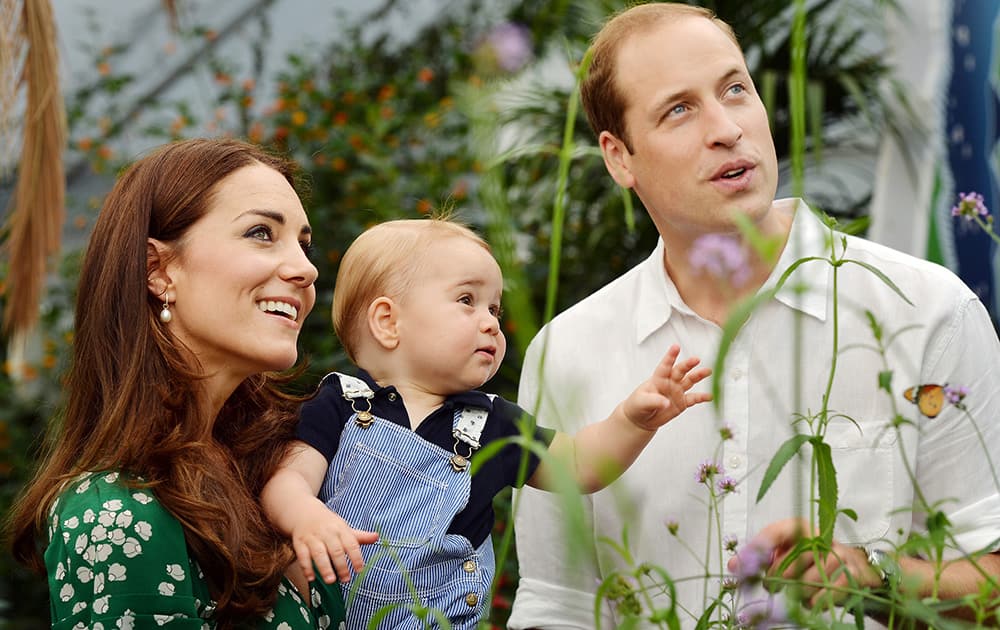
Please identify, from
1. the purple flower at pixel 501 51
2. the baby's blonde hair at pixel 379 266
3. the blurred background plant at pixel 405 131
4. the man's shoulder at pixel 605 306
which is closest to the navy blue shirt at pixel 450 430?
the baby's blonde hair at pixel 379 266

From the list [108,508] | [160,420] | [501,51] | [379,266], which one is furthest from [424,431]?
[501,51]

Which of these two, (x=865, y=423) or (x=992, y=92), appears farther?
(x=992, y=92)

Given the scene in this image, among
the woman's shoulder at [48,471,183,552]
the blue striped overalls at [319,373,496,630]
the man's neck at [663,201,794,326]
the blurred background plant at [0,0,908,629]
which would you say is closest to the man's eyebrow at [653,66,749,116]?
the man's neck at [663,201,794,326]

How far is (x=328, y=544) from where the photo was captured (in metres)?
1.60

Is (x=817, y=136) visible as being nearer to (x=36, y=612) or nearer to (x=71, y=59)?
(x=36, y=612)

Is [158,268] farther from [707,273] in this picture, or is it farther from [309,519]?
[707,273]

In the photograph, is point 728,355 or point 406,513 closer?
point 406,513

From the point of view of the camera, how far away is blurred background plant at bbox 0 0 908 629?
4.80 metres

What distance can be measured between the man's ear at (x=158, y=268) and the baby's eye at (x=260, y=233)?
4.8 inches

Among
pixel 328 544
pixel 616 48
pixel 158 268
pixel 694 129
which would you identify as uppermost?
pixel 616 48

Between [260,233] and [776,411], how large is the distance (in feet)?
3.13

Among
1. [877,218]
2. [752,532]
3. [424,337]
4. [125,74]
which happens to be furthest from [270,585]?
[125,74]

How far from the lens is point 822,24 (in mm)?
4988

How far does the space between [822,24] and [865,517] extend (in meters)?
3.22
